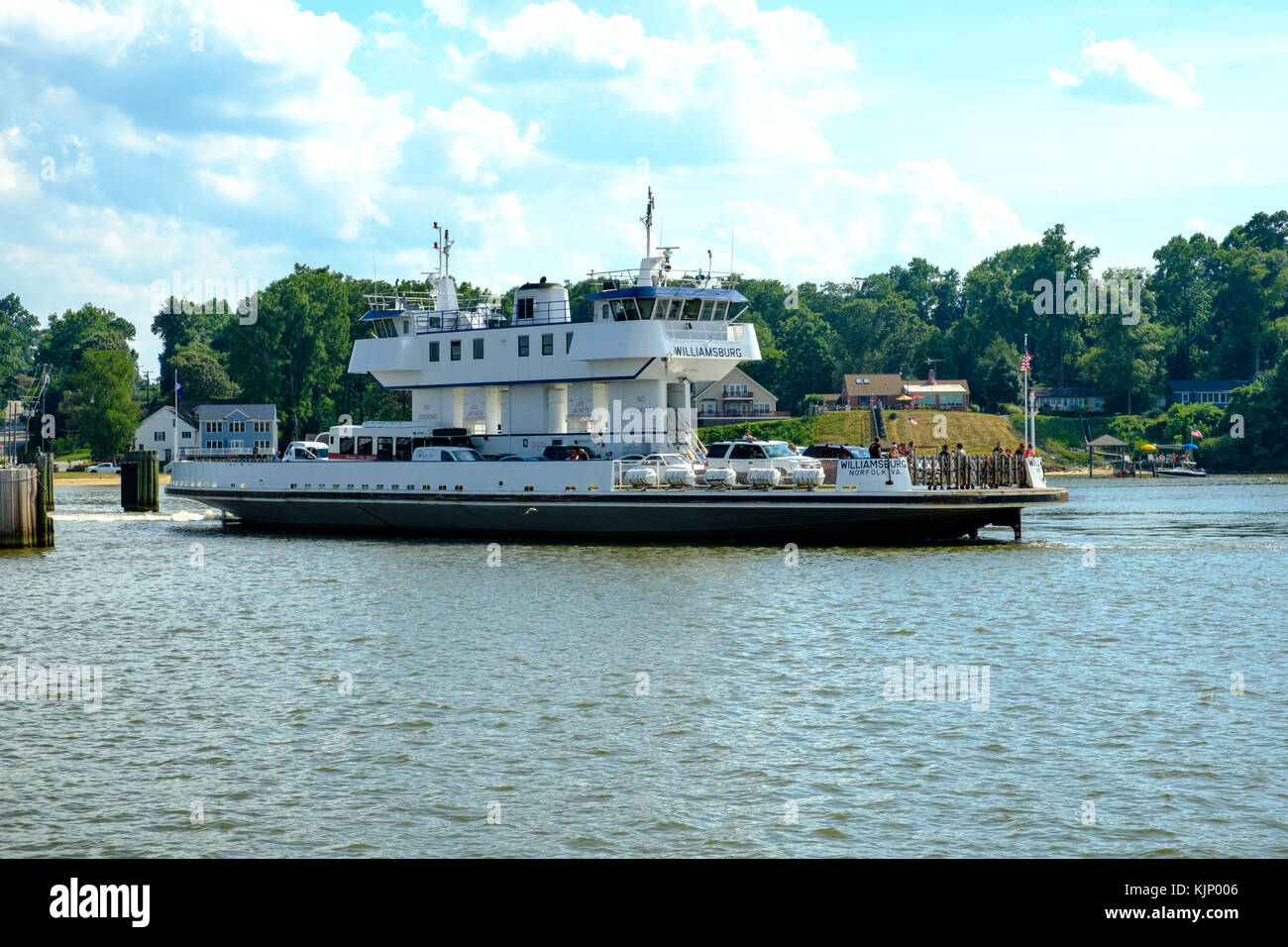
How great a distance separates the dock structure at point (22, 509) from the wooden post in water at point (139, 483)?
22.4 m

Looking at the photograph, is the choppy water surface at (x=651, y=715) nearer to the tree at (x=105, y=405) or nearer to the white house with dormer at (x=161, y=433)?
the tree at (x=105, y=405)

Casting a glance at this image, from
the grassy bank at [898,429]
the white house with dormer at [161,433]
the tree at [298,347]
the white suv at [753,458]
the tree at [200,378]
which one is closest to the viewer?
the white suv at [753,458]

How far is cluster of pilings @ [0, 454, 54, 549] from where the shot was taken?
41.6 metres

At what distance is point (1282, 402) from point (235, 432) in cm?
10435

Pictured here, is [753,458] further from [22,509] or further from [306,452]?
[22,509]

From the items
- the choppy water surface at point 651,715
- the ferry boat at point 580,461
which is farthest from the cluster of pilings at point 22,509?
the choppy water surface at point 651,715

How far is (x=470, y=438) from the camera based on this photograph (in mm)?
46062

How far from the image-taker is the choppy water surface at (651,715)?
40.8 ft

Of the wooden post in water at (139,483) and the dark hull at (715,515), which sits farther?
the wooden post in water at (139,483)

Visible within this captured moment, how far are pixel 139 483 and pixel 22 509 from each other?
23908 millimetres

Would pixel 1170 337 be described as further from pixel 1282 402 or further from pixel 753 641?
pixel 753 641

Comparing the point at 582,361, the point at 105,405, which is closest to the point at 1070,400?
the point at 105,405

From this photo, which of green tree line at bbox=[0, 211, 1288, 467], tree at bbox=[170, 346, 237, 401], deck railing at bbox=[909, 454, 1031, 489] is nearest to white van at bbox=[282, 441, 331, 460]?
deck railing at bbox=[909, 454, 1031, 489]
